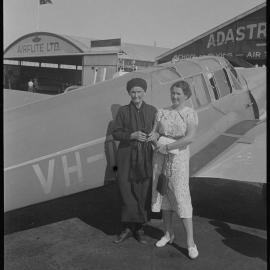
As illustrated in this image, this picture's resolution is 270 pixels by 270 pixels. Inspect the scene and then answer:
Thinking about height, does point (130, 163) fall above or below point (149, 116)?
below

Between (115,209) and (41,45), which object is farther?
(41,45)

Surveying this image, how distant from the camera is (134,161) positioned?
3.93 metres

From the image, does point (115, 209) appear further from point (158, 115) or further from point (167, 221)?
point (158, 115)

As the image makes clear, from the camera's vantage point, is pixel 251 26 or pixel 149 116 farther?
pixel 251 26

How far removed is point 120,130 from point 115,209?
Answer: 2.07 meters

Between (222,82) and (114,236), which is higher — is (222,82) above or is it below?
above

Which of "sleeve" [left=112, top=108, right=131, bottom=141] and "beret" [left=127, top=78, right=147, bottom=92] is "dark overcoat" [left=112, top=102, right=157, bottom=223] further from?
"beret" [left=127, top=78, right=147, bottom=92]

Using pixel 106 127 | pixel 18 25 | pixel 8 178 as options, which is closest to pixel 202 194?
pixel 106 127

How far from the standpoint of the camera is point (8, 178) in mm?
3355

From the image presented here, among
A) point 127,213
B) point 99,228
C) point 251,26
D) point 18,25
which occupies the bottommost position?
point 99,228

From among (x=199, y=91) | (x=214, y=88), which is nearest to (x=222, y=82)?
(x=214, y=88)

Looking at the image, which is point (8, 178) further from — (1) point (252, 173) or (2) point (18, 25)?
(1) point (252, 173)

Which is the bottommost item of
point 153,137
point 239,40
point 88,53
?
point 153,137

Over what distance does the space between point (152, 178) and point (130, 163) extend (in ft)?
1.00
